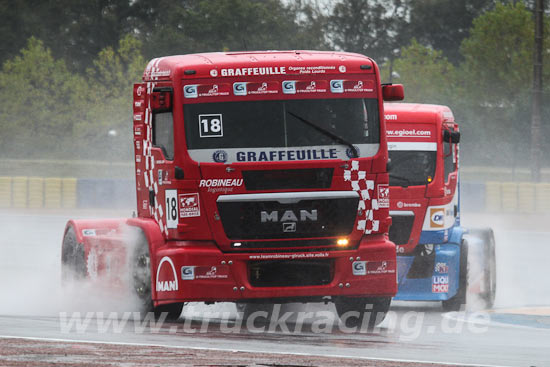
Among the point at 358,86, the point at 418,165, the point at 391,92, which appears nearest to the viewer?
the point at 358,86

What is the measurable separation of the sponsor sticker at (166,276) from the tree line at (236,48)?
36073 mm

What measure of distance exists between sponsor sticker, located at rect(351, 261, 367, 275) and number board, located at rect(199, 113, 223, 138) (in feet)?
5.52

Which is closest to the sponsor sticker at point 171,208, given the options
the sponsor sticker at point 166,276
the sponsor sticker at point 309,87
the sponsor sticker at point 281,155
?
the sponsor sticker at point 166,276

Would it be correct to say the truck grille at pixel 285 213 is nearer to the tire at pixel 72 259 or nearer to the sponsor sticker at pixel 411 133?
the tire at pixel 72 259

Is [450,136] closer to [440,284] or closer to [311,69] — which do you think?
[440,284]

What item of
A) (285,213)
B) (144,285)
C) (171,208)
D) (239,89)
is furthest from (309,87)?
(144,285)

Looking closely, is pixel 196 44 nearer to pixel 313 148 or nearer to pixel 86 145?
pixel 86 145

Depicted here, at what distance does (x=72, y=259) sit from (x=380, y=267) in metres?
4.20

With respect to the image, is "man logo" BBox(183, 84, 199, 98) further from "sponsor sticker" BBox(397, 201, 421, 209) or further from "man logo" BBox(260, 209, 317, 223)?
"sponsor sticker" BBox(397, 201, 421, 209)

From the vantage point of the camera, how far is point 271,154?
1005 centimetres

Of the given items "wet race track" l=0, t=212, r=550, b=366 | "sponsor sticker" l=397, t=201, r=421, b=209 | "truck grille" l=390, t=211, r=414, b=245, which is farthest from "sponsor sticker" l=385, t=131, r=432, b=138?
"wet race track" l=0, t=212, r=550, b=366

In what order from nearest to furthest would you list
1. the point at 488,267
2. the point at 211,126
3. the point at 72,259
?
1. the point at 211,126
2. the point at 72,259
3. the point at 488,267

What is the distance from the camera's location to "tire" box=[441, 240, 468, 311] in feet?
45.3

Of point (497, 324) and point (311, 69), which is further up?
point (311, 69)
